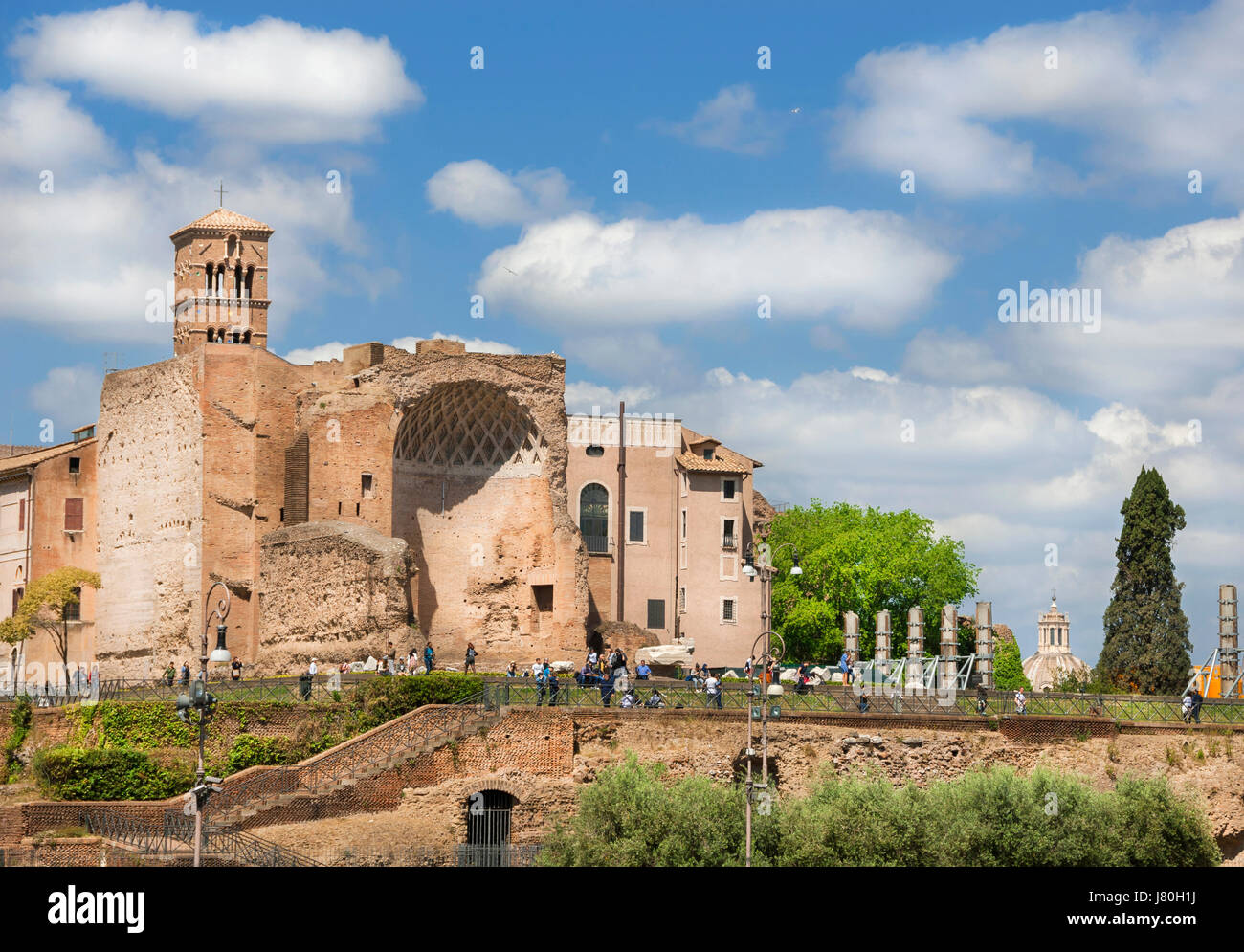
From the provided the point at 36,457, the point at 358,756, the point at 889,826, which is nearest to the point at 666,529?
the point at 36,457

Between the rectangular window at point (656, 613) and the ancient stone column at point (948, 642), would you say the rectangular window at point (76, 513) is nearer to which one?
the rectangular window at point (656, 613)

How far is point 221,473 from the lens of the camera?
56.2 meters

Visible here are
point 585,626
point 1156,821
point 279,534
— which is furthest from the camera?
point 585,626

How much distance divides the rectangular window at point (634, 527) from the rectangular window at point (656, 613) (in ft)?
8.39

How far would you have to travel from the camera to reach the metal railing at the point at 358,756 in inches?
1523

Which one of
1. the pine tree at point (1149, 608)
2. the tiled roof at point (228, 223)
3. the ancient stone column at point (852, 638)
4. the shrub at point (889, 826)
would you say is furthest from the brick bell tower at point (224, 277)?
the pine tree at point (1149, 608)

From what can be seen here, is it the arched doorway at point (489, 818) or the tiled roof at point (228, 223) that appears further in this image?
the tiled roof at point (228, 223)

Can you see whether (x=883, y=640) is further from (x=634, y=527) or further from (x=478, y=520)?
(x=634, y=527)

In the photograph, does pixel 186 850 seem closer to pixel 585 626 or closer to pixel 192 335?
pixel 585 626

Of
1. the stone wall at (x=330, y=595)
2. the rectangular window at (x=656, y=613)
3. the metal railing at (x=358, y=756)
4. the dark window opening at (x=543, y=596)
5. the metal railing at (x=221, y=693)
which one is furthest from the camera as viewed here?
the rectangular window at (x=656, y=613)

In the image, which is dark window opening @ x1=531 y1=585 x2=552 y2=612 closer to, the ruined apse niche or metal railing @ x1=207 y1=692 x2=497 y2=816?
the ruined apse niche

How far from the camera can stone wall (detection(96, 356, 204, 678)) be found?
56.1m

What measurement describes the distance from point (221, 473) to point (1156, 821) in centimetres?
3185
